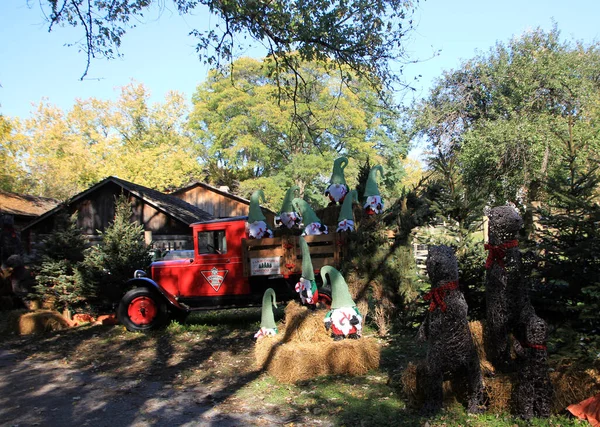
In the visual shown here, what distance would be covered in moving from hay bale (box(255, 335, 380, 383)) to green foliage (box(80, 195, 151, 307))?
577cm

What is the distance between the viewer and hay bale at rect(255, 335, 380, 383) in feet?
20.0

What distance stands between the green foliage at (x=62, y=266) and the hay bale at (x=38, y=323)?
819mm

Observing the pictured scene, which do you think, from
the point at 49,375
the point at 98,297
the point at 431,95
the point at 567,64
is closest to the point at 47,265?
the point at 98,297

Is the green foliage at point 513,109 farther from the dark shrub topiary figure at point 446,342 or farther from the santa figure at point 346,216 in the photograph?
the dark shrub topiary figure at point 446,342

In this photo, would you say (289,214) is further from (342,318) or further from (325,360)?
(325,360)

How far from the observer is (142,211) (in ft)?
63.7

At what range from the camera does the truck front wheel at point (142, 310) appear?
9773mm

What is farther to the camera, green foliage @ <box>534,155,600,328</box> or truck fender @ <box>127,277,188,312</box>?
truck fender @ <box>127,277,188,312</box>

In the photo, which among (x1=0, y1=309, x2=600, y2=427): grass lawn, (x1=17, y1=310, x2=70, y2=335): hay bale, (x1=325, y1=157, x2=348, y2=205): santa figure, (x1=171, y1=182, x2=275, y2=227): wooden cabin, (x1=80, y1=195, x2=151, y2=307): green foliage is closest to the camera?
(x1=0, y1=309, x2=600, y2=427): grass lawn

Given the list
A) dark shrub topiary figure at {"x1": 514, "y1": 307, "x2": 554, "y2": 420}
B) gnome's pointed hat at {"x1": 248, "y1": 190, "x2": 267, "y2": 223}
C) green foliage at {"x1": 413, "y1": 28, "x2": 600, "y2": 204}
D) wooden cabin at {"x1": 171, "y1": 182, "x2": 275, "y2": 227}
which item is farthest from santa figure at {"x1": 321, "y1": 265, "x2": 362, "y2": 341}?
wooden cabin at {"x1": 171, "y1": 182, "x2": 275, "y2": 227}

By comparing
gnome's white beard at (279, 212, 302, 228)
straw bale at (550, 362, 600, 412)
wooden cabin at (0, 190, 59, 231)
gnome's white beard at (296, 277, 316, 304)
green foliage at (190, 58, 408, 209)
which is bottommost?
straw bale at (550, 362, 600, 412)

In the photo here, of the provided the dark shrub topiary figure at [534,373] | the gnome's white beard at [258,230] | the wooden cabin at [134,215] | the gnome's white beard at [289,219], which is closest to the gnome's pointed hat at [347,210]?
the gnome's white beard at [289,219]

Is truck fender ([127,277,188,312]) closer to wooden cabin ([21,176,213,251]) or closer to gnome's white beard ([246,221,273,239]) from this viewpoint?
gnome's white beard ([246,221,273,239])

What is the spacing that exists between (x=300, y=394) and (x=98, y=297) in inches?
279
